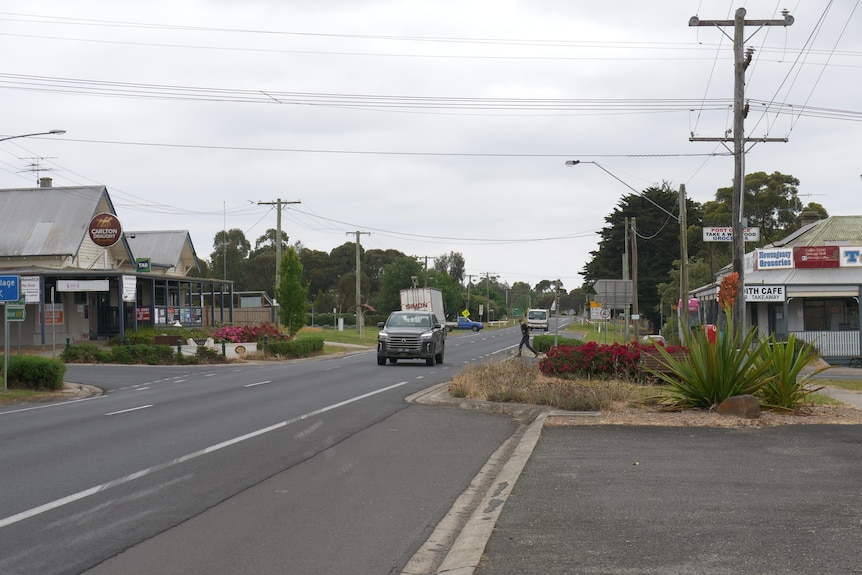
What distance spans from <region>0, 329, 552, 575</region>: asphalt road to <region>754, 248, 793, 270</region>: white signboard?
82.9ft

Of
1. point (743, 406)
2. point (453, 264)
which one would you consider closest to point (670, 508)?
point (743, 406)

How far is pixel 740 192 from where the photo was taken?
24078mm

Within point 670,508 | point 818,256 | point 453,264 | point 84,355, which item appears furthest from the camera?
point 453,264

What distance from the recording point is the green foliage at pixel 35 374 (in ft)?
76.9

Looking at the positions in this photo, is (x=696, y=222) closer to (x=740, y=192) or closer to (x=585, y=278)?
(x=585, y=278)

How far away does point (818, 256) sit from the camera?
125 ft

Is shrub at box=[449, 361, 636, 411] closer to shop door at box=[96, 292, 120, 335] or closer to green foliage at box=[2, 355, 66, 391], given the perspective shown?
green foliage at box=[2, 355, 66, 391]

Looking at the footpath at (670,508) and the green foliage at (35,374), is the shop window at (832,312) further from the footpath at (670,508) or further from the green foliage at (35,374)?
the green foliage at (35,374)

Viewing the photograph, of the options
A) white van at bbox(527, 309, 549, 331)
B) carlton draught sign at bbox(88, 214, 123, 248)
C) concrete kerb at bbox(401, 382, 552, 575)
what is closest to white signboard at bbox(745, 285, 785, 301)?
concrete kerb at bbox(401, 382, 552, 575)

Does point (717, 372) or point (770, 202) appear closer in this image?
point (717, 372)

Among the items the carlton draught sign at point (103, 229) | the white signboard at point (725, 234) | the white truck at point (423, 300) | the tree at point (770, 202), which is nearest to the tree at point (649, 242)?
the tree at point (770, 202)

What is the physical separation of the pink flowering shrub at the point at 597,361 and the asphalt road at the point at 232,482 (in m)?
4.31

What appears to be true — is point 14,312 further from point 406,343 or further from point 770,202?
point 770,202

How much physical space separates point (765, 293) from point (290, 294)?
23.2 metres
